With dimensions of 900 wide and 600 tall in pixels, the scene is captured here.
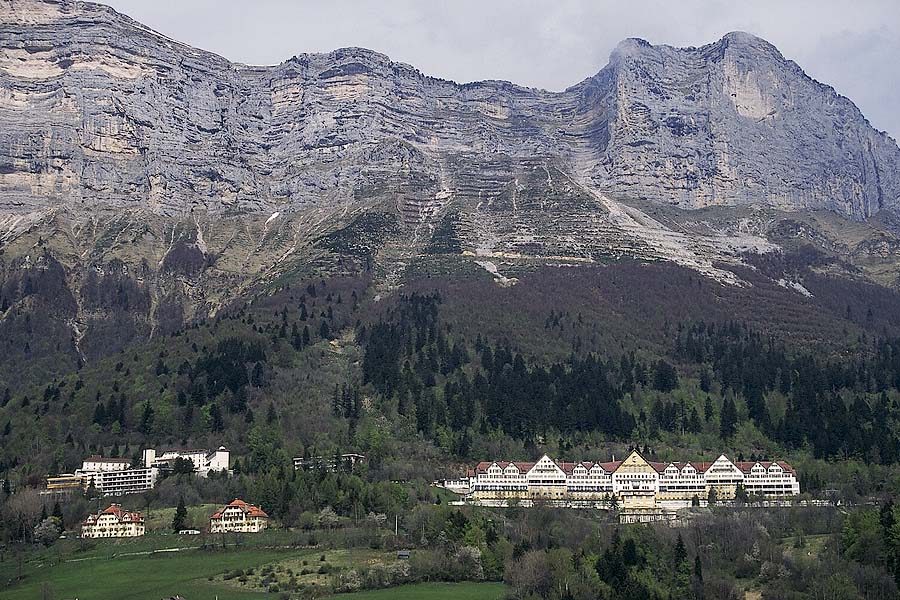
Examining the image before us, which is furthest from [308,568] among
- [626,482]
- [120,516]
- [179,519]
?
[626,482]

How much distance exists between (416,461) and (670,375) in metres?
49.0

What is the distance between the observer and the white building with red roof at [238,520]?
119500 millimetres

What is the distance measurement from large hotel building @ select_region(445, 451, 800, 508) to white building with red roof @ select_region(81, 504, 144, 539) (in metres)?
37.9

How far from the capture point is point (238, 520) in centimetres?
12075

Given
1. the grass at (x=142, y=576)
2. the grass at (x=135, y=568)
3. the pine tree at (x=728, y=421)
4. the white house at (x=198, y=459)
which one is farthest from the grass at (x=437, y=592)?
the pine tree at (x=728, y=421)

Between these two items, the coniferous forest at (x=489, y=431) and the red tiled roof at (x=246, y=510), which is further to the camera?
the red tiled roof at (x=246, y=510)

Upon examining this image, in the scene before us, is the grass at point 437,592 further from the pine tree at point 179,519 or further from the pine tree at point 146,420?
the pine tree at point 146,420

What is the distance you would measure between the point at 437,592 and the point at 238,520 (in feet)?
97.2

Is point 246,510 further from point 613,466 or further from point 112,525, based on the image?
point 613,466

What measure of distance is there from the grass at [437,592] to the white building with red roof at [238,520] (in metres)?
23.8

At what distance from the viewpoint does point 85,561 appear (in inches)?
4296

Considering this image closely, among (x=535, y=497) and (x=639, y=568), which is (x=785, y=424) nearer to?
(x=535, y=497)

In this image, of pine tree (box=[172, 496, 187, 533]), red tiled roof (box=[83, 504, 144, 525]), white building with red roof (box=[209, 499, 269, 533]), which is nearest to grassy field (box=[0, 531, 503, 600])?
pine tree (box=[172, 496, 187, 533])

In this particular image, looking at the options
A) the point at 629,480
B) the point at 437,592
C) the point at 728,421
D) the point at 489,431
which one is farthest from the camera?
the point at 728,421
